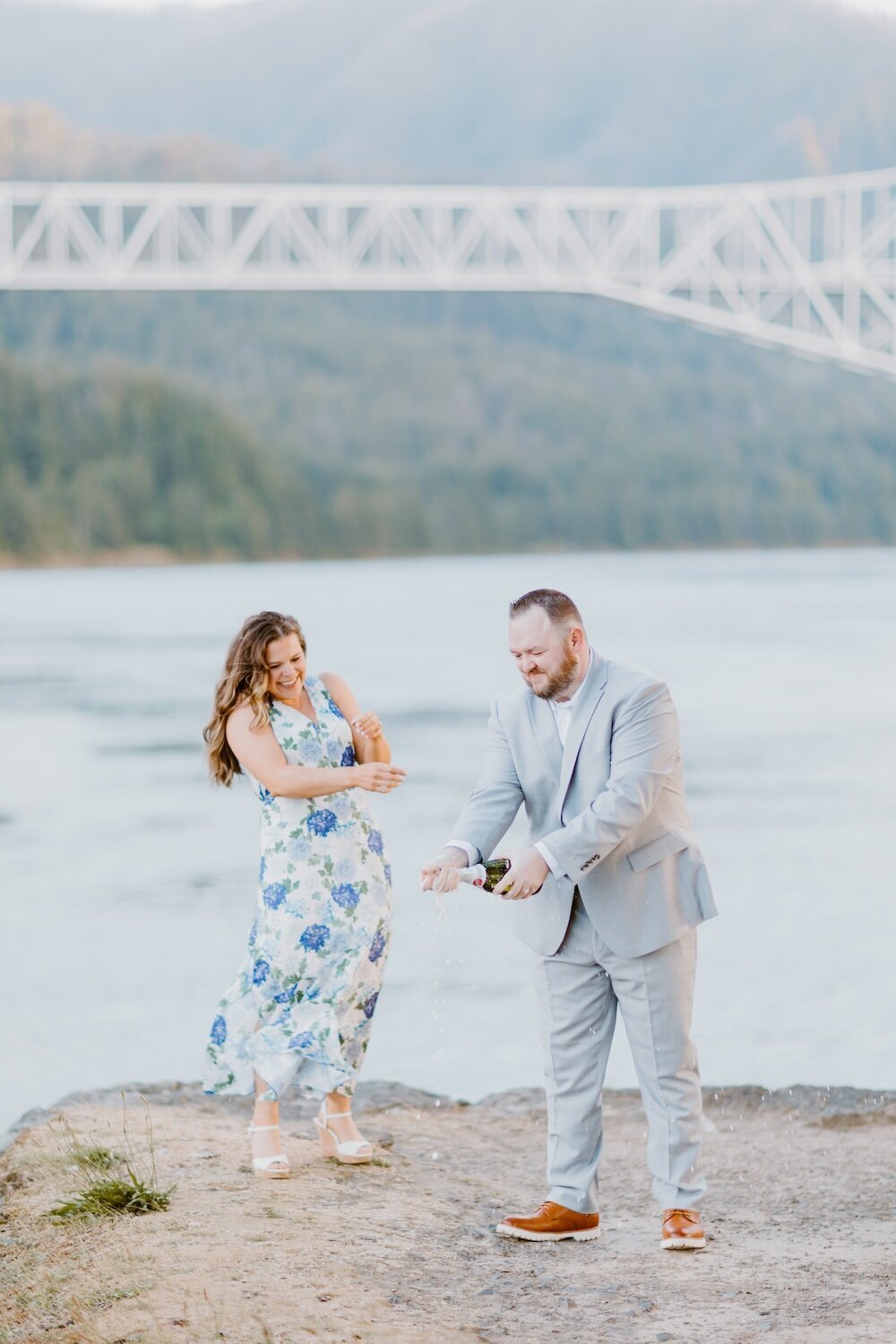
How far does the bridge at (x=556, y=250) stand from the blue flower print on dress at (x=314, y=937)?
144ft

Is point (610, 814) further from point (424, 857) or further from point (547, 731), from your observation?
point (424, 857)

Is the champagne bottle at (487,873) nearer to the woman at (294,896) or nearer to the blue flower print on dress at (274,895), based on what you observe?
the woman at (294,896)

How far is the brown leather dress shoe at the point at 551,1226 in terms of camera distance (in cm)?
431

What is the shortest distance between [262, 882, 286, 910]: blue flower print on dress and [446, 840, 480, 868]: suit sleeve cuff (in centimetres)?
75

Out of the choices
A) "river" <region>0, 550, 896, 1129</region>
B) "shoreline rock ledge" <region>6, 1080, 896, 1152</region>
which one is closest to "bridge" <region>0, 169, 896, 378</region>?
"river" <region>0, 550, 896, 1129</region>

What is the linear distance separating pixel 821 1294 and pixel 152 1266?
1403 millimetres

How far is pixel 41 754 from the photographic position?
68.0ft

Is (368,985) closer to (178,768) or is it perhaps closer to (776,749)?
(178,768)

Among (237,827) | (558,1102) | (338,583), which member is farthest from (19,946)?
(338,583)

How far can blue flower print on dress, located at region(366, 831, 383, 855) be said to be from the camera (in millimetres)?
4801

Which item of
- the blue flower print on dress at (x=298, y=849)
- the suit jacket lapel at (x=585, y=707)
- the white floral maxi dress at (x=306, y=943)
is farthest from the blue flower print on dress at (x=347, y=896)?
the suit jacket lapel at (x=585, y=707)

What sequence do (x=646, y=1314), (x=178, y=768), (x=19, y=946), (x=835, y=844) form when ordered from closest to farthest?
(x=646, y=1314) < (x=19, y=946) < (x=835, y=844) < (x=178, y=768)

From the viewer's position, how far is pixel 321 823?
185 inches

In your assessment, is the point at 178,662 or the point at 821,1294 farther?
the point at 178,662
